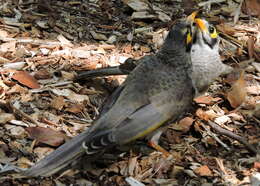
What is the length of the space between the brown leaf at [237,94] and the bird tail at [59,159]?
192 cm

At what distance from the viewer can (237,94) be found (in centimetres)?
620

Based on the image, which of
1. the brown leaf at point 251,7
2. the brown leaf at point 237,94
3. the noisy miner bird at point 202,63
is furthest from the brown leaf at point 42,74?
the brown leaf at point 251,7

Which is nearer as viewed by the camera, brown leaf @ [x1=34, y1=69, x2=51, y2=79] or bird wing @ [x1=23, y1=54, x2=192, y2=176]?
bird wing @ [x1=23, y1=54, x2=192, y2=176]

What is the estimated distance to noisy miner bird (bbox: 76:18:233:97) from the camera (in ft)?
20.2

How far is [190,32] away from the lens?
19.7 feet

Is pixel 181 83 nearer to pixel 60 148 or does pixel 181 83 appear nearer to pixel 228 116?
Answer: pixel 228 116

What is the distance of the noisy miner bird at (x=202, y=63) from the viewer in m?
6.17

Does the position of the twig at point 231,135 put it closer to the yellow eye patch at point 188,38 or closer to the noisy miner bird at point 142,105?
the noisy miner bird at point 142,105

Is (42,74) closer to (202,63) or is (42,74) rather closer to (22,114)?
(22,114)

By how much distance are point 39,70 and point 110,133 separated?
5.51 feet

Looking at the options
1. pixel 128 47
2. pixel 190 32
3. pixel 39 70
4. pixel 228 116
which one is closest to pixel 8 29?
pixel 39 70

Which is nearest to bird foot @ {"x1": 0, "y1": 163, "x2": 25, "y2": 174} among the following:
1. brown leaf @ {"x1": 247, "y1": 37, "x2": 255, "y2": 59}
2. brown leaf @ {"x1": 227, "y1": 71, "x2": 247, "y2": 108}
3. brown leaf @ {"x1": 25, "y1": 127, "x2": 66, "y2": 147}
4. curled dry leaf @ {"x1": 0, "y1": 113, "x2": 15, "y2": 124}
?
brown leaf @ {"x1": 25, "y1": 127, "x2": 66, "y2": 147}

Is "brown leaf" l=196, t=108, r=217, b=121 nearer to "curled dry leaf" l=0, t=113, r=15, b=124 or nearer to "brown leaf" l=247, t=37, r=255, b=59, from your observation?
"brown leaf" l=247, t=37, r=255, b=59

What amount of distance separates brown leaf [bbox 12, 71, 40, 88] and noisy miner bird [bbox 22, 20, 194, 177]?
3.43ft
